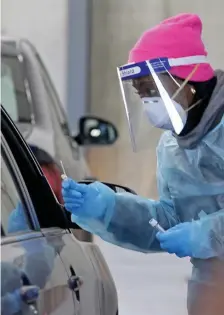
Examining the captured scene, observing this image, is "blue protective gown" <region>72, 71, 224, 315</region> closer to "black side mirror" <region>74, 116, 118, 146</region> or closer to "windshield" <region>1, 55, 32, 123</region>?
"windshield" <region>1, 55, 32, 123</region>

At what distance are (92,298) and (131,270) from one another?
511cm

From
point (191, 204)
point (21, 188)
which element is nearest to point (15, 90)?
point (191, 204)

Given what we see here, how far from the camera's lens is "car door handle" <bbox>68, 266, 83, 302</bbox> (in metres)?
2.98

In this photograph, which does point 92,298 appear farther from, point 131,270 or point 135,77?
point 131,270

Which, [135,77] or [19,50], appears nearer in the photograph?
[135,77]

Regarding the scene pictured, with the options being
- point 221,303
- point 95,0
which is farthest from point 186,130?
point 95,0

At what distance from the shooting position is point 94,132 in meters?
6.42

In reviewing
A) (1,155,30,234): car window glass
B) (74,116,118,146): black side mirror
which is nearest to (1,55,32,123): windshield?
(74,116,118,146): black side mirror

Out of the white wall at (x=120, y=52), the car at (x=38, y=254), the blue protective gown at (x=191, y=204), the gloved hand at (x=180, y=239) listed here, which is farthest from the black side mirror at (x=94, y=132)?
the white wall at (x=120, y=52)

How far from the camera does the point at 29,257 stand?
8.75 feet

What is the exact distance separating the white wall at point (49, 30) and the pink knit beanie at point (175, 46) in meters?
7.13

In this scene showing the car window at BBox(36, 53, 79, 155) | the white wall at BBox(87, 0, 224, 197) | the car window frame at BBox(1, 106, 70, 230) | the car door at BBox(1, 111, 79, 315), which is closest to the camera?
the car door at BBox(1, 111, 79, 315)

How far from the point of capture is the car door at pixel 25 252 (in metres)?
2.45

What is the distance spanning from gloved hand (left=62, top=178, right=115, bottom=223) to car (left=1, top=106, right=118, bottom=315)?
60 mm
